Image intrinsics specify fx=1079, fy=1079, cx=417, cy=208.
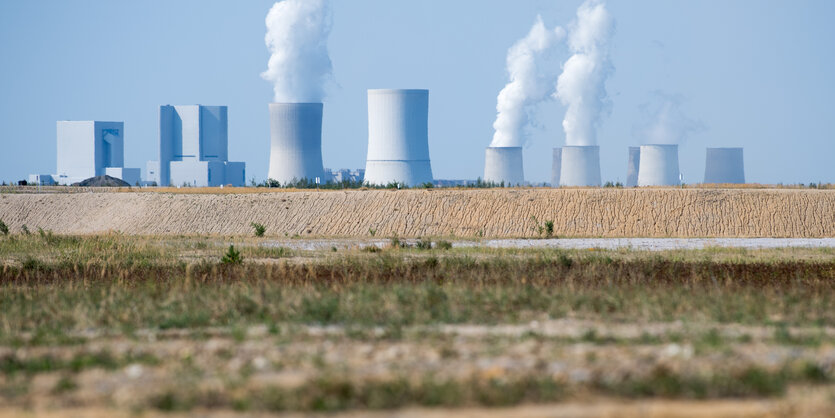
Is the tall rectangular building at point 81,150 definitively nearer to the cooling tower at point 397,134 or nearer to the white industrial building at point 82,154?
the white industrial building at point 82,154

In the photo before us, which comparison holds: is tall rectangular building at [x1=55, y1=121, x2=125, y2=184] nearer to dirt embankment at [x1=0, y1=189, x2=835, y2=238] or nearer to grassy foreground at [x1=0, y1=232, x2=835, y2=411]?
dirt embankment at [x1=0, y1=189, x2=835, y2=238]

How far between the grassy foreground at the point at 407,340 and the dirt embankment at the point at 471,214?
20.2m

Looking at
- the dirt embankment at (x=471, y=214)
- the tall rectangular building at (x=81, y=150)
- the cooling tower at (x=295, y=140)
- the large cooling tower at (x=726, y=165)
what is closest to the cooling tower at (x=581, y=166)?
the large cooling tower at (x=726, y=165)

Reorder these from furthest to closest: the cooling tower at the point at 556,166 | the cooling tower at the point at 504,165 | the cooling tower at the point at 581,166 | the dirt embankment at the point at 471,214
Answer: the cooling tower at the point at 556,166 < the cooling tower at the point at 581,166 < the cooling tower at the point at 504,165 < the dirt embankment at the point at 471,214

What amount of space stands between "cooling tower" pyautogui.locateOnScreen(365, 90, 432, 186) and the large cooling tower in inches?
754

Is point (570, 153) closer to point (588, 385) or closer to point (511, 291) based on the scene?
point (511, 291)

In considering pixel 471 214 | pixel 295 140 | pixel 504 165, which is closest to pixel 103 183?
pixel 295 140

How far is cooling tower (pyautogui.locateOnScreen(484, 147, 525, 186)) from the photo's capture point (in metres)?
58.9

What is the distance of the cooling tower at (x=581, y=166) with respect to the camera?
60.7 metres

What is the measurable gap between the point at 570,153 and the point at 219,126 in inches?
2223

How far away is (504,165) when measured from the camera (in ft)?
194

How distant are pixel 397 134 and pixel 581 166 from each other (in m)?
12.9

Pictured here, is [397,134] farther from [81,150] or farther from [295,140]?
[81,150]

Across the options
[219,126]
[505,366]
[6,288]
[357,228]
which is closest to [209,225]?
[357,228]
